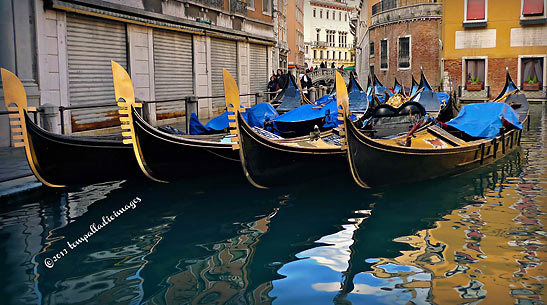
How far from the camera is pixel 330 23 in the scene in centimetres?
5556

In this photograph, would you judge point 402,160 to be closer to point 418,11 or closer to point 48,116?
point 48,116

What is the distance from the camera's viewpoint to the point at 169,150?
232 inches

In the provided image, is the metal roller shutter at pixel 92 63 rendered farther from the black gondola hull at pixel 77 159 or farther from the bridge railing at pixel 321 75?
the bridge railing at pixel 321 75

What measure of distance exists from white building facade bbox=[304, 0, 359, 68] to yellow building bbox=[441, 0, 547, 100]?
30921mm

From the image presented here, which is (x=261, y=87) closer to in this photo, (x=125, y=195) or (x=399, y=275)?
(x=125, y=195)

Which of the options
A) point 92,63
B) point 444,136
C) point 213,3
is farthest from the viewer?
point 213,3

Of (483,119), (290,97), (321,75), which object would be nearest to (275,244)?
(483,119)

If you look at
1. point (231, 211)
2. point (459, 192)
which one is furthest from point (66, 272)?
point (459, 192)

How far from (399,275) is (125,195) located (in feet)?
11.4

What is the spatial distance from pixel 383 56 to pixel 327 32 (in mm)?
31505

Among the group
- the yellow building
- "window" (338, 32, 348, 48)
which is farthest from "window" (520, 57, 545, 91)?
"window" (338, 32, 348, 48)

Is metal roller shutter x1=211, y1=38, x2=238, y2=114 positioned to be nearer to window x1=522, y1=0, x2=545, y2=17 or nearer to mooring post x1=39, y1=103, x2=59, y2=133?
mooring post x1=39, y1=103, x2=59, y2=133

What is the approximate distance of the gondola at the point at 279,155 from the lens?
518cm

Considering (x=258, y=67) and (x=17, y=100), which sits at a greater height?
(x=258, y=67)
